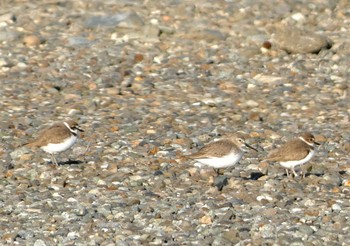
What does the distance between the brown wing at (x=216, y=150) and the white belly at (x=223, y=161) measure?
56 millimetres

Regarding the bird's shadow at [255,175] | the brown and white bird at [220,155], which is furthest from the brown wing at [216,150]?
the bird's shadow at [255,175]

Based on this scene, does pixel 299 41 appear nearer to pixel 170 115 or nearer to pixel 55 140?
pixel 170 115

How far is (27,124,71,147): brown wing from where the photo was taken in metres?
14.5

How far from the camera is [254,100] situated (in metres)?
18.3

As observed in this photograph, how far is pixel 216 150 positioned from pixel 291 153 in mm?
1046

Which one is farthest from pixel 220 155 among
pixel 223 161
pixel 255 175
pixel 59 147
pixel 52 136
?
pixel 52 136

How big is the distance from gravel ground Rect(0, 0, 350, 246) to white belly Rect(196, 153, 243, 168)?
24 cm

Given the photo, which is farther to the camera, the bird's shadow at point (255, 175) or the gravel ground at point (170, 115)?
the bird's shadow at point (255, 175)

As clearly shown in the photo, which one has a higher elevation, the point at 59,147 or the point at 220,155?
the point at 220,155

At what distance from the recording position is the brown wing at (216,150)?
13891 mm

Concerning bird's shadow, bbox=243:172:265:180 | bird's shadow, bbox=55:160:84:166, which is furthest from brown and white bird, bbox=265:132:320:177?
bird's shadow, bbox=55:160:84:166

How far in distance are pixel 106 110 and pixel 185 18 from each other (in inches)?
216

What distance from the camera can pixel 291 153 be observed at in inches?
553

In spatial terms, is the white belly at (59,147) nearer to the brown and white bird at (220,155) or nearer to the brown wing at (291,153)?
the brown and white bird at (220,155)
